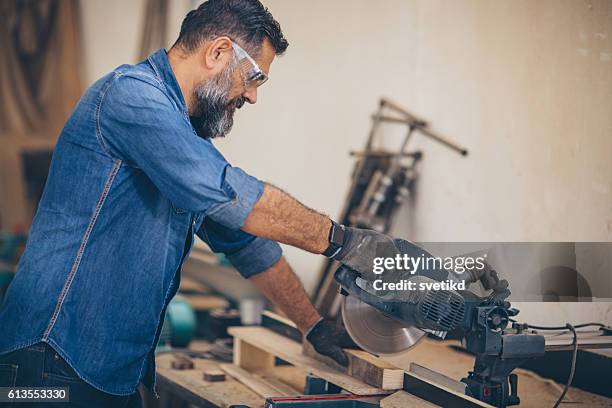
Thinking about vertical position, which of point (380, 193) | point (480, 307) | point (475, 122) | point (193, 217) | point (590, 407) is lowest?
point (590, 407)

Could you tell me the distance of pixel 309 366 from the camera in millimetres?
2057

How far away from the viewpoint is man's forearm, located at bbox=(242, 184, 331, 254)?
63.8 inches

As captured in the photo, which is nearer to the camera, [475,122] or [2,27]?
[475,122]

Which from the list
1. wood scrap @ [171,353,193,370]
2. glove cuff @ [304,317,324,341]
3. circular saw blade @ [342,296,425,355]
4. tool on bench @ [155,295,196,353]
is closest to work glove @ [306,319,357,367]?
glove cuff @ [304,317,324,341]

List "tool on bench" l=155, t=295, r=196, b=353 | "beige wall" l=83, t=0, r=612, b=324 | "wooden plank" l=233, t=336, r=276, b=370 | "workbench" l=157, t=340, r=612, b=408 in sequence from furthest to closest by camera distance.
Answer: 1. "tool on bench" l=155, t=295, r=196, b=353
2. "wooden plank" l=233, t=336, r=276, b=370
3. "beige wall" l=83, t=0, r=612, b=324
4. "workbench" l=157, t=340, r=612, b=408

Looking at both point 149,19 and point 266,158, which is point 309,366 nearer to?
point 266,158

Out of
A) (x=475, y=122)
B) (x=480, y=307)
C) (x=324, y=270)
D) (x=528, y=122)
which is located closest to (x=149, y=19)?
(x=324, y=270)

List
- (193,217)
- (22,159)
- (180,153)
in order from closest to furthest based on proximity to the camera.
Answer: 1. (180,153)
2. (193,217)
3. (22,159)

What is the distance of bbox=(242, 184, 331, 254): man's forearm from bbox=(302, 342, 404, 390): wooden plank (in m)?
0.38

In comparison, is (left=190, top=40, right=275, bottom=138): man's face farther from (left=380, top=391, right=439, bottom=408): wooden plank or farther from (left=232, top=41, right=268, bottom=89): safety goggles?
Answer: (left=380, top=391, right=439, bottom=408): wooden plank

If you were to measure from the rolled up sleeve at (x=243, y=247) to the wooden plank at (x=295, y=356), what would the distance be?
0.26 meters

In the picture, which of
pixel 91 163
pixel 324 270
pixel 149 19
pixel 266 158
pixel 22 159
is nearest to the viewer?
pixel 91 163

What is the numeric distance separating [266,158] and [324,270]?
93cm

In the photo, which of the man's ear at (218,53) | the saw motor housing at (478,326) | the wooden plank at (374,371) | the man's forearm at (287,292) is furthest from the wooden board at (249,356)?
the man's ear at (218,53)
